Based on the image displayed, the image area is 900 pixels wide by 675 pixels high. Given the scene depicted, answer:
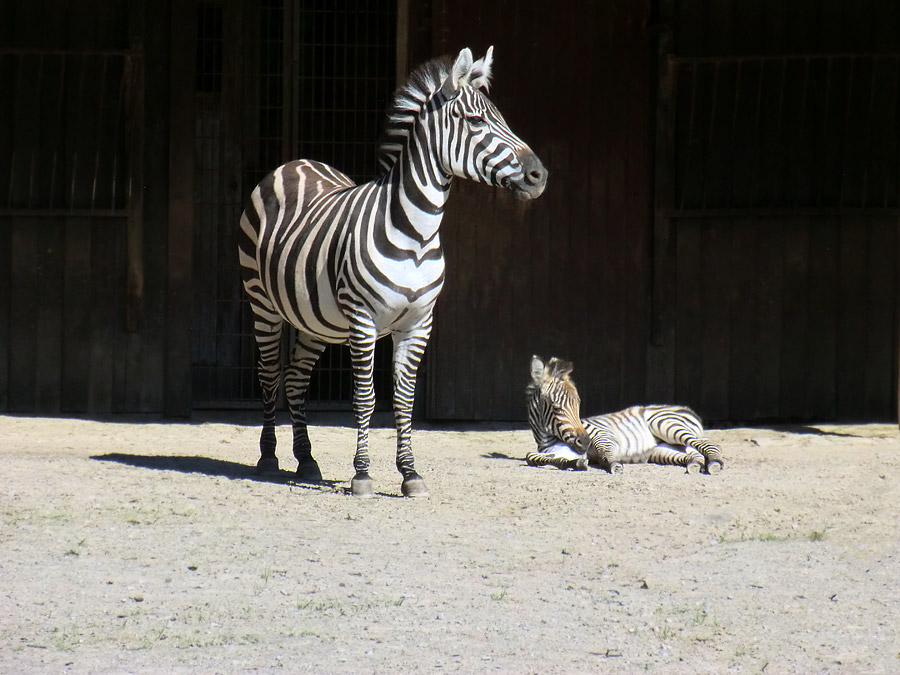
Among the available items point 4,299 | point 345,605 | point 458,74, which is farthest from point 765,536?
point 4,299

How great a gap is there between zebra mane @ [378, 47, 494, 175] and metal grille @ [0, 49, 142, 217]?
3253 mm

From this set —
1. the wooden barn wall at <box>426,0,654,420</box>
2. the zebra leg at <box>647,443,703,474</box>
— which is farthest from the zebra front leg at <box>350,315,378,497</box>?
the wooden barn wall at <box>426,0,654,420</box>

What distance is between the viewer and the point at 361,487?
7051mm

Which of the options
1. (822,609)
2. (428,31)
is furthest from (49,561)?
(428,31)

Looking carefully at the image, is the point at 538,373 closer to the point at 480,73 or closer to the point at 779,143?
the point at 480,73

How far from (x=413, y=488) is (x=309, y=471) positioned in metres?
0.82

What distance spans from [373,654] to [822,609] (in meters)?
1.78

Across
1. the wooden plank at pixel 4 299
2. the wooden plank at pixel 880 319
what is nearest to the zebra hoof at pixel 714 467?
the wooden plank at pixel 880 319

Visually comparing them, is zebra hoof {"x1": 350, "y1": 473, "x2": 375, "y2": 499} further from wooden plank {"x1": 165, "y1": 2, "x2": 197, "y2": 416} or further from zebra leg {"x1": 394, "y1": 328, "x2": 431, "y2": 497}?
wooden plank {"x1": 165, "y1": 2, "x2": 197, "y2": 416}

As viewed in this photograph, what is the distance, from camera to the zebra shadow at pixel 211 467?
7457 millimetres

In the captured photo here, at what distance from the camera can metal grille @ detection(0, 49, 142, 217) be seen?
9.74m

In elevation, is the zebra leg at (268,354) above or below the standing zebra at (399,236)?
below

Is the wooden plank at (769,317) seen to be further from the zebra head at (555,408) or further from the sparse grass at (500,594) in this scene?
the sparse grass at (500,594)

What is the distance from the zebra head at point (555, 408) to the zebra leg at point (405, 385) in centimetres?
148
